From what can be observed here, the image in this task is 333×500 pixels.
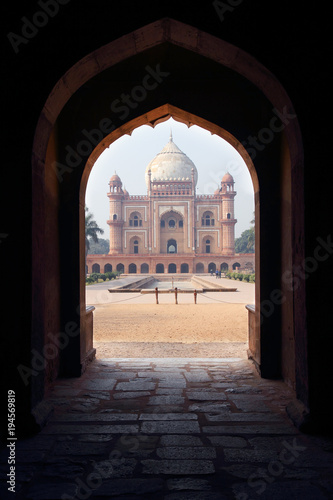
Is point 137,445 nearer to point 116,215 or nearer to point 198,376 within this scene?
point 198,376

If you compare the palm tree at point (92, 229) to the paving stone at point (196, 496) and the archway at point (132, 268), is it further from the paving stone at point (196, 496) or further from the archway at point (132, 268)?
the paving stone at point (196, 496)

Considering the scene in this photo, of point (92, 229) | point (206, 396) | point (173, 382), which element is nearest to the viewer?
point (206, 396)

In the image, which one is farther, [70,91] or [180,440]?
[70,91]

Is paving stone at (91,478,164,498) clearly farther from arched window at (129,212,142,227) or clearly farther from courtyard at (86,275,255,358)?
arched window at (129,212,142,227)

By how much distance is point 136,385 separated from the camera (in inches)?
124

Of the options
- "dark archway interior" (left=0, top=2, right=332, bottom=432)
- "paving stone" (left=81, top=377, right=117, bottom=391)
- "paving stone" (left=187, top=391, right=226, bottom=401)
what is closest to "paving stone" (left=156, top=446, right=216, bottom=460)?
"dark archway interior" (left=0, top=2, right=332, bottom=432)

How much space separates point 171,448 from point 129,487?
0.42m

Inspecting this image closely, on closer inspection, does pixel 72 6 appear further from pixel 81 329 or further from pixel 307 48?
pixel 81 329

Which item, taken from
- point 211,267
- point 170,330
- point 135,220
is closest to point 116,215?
point 135,220

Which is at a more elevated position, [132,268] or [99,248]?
[99,248]

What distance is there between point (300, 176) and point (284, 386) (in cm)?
181

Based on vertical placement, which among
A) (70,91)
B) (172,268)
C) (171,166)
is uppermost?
(171,166)

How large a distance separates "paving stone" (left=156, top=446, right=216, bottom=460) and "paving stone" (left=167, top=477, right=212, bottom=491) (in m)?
0.20

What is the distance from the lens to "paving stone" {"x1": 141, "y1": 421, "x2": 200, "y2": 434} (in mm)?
2205
